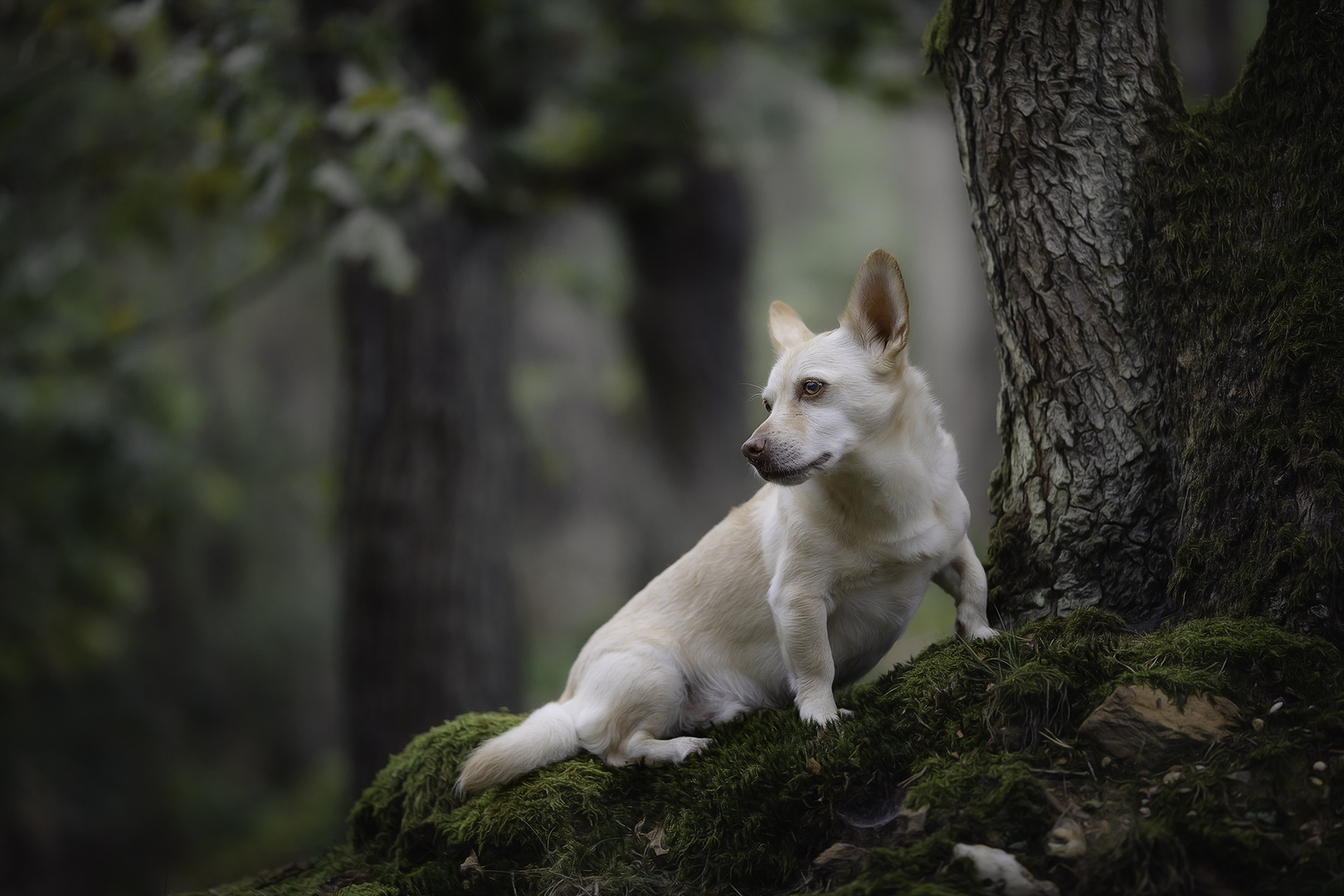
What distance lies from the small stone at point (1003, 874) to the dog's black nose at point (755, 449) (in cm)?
110

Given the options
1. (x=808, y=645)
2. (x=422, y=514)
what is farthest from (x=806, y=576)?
(x=422, y=514)

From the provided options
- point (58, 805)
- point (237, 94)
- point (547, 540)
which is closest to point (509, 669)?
point (237, 94)

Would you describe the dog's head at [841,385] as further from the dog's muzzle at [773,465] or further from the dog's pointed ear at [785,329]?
the dog's pointed ear at [785,329]

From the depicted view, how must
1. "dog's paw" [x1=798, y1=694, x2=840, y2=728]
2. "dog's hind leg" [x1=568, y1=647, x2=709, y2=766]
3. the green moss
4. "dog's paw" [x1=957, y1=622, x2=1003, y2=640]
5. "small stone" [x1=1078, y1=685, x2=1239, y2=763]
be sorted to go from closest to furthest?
"small stone" [x1=1078, y1=685, x2=1239, y2=763], "dog's paw" [x1=798, y1=694, x2=840, y2=728], "dog's paw" [x1=957, y1=622, x2=1003, y2=640], "dog's hind leg" [x1=568, y1=647, x2=709, y2=766], the green moss

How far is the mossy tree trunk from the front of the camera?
247 cm

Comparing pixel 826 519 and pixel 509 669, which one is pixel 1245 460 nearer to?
pixel 826 519

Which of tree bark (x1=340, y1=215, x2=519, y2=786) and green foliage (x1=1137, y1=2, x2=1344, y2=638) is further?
tree bark (x1=340, y1=215, x2=519, y2=786)

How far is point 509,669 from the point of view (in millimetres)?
6395

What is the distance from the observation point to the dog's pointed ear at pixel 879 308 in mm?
2727

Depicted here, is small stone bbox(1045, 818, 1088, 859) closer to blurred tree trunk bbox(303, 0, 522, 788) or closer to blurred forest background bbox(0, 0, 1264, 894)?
blurred forest background bbox(0, 0, 1264, 894)

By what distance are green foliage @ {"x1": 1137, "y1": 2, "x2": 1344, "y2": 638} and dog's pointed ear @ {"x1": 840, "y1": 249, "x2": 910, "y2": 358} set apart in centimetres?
79

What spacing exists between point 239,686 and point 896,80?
471 inches

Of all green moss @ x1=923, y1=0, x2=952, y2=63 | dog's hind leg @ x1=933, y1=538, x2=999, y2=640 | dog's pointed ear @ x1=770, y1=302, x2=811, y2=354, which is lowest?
dog's hind leg @ x1=933, y1=538, x2=999, y2=640

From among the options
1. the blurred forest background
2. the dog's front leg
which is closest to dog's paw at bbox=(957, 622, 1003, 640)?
the dog's front leg
